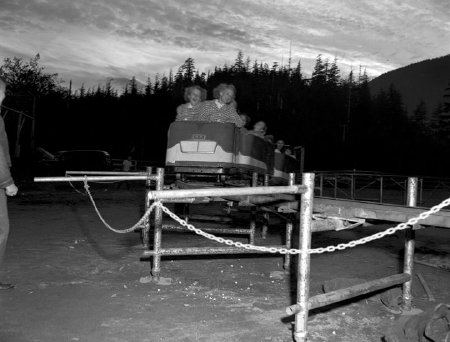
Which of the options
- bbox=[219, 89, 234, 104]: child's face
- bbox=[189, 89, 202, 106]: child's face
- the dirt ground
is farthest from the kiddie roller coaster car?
bbox=[189, 89, 202, 106]: child's face

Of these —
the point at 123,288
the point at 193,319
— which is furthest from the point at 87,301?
the point at 193,319

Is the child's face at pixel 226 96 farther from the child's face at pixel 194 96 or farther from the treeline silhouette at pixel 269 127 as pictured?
the treeline silhouette at pixel 269 127

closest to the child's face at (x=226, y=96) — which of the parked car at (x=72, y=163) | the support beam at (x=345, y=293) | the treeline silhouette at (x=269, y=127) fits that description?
the support beam at (x=345, y=293)

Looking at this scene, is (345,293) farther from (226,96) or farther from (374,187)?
(374,187)

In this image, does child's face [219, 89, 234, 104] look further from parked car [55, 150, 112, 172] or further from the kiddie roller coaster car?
parked car [55, 150, 112, 172]

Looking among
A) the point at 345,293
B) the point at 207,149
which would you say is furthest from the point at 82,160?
the point at 345,293

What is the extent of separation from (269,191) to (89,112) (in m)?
80.3

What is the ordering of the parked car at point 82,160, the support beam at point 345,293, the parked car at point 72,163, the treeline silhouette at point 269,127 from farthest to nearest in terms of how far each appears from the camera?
the treeline silhouette at point 269,127 → the parked car at point 82,160 → the parked car at point 72,163 → the support beam at point 345,293

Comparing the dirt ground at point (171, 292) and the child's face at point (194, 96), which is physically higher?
the child's face at point (194, 96)

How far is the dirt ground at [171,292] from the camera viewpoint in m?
4.10

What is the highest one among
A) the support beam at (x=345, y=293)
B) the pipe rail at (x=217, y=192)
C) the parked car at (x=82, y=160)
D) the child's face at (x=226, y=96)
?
the child's face at (x=226, y=96)

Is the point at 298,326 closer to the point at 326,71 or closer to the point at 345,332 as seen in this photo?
the point at 345,332

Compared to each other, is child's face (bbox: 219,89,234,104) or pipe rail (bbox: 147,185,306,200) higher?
child's face (bbox: 219,89,234,104)

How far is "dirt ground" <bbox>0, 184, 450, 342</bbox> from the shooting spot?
161 inches
